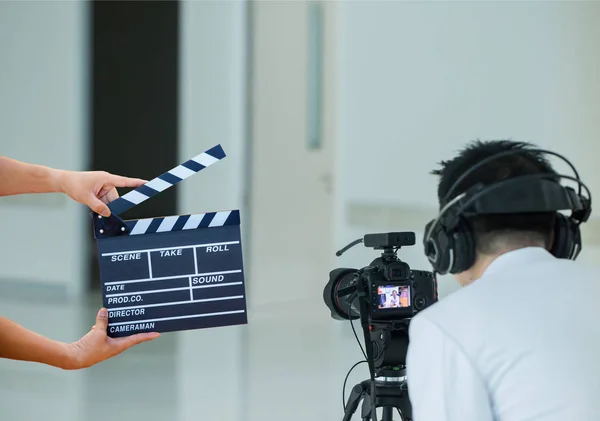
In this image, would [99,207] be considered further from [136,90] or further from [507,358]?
[136,90]

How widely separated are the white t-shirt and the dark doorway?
6.85 m

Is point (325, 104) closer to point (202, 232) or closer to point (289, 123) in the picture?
point (289, 123)

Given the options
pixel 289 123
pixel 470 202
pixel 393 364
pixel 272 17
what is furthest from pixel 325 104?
pixel 470 202

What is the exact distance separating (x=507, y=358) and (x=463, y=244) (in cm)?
22

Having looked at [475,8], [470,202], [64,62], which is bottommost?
[470,202]

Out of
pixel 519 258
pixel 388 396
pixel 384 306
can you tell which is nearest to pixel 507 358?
pixel 519 258

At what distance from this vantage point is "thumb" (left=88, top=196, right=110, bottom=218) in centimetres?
157

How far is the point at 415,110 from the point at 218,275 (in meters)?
3.72

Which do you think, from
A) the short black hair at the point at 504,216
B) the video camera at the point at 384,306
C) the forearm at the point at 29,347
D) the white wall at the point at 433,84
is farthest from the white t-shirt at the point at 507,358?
the white wall at the point at 433,84

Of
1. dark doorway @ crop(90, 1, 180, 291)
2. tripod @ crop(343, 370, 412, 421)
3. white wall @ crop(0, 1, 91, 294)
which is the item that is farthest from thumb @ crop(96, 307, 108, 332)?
dark doorway @ crop(90, 1, 180, 291)

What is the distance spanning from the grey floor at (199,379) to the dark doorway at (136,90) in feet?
11.1

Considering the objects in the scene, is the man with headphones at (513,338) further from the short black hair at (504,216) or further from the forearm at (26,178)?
the forearm at (26,178)

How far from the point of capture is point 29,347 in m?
1.66

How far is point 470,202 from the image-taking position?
1.03m
